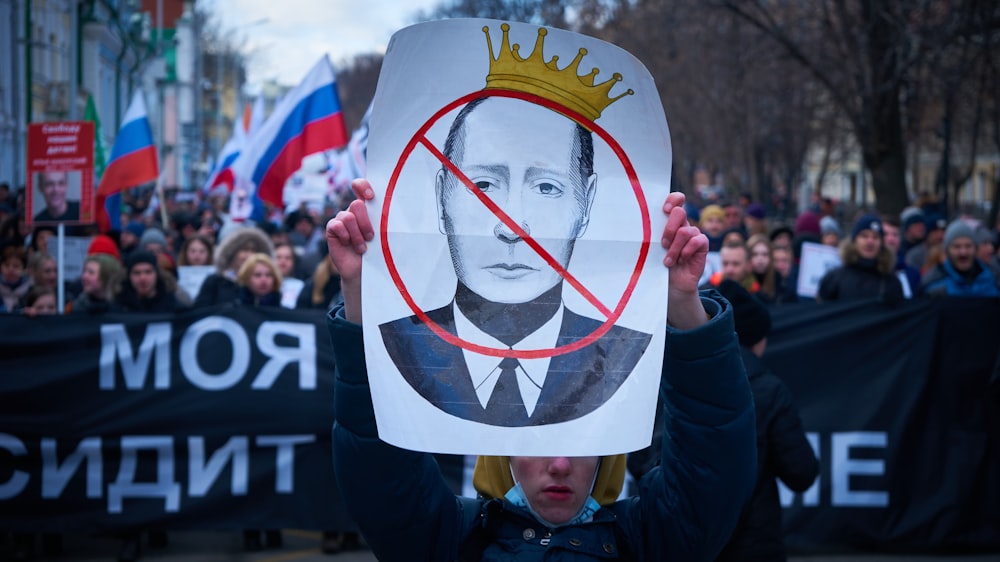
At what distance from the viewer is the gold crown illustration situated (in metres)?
2.19

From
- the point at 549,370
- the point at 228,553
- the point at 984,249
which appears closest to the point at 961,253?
the point at 984,249

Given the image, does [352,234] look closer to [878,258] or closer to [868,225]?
[878,258]

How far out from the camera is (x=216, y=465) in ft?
24.5

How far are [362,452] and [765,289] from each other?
24.1ft

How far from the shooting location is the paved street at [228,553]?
7590mm

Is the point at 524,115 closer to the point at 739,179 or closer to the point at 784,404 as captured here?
the point at 784,404

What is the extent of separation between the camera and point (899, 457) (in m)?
7.48

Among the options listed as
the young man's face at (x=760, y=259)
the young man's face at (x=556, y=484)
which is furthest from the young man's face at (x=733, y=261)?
the young man's face at (x=556, y=484)

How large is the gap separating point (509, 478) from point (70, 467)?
523cm

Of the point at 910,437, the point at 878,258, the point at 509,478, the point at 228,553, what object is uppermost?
the point at 878,258

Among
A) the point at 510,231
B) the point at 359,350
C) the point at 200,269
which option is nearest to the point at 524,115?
the point at 510,231

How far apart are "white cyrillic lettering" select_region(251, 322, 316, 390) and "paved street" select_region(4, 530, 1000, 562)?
1090 millimetres

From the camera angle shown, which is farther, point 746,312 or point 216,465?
point 216,465

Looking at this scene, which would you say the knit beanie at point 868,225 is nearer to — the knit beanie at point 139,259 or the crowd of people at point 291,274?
the crowd of people at point 291,274
